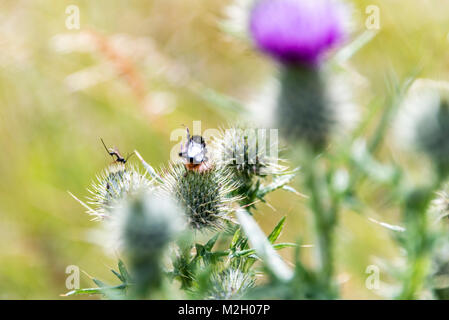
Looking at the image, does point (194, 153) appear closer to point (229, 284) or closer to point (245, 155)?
point (245, 155)

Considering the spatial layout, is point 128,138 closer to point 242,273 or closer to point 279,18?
point 242,273

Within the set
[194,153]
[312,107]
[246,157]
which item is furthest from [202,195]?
[312,107]

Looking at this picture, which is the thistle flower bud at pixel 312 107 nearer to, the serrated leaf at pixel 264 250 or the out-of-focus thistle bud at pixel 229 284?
the serrated leaf at pixel 264 250

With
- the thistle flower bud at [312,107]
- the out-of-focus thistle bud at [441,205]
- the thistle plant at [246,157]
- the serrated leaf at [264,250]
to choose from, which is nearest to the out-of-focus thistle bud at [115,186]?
the thistle plant at [246,157]

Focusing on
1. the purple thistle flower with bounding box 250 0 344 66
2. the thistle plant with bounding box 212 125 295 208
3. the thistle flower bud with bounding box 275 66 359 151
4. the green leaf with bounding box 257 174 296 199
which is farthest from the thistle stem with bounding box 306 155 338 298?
the thistle plant with bounding box 212 125 295 208
